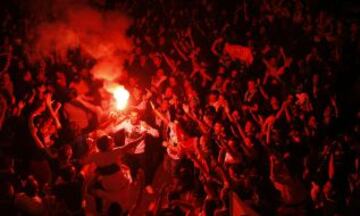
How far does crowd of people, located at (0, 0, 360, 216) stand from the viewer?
6828mm

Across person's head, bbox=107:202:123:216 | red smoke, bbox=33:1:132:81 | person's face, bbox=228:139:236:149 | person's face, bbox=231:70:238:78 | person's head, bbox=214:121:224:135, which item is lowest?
person's head, bbox=107:202:123:216

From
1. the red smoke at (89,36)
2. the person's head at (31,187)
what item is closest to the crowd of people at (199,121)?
the person's head at (31,187)

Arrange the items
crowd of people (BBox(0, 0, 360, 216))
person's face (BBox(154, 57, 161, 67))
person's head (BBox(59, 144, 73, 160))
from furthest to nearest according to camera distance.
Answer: person's face (BBox(154, 57, 161, 67)) < person's head (BBox(59, 144, 73, 160)) < crowd of people (BBox(0, 0, 360, 216))

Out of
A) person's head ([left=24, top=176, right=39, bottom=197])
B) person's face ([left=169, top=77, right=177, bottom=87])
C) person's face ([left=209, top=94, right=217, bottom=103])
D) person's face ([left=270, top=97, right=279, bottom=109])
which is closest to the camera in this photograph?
person's head ([left=24, top=176, right=39, bottom=197])

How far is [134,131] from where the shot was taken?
7973 millimetres

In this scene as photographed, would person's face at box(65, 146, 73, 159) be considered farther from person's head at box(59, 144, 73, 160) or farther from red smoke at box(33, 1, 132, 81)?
red smoke at box(33, 1, 132, 81)

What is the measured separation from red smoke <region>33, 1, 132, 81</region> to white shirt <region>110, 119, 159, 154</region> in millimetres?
2060

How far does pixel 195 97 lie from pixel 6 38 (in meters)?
3.88

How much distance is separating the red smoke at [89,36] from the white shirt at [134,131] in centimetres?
206

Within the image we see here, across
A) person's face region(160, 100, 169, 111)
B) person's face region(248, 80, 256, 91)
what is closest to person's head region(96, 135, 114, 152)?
person's face region(160, 100, 169, 111)

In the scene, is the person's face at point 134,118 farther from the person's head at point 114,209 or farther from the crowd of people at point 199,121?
the person's head at point 114,209

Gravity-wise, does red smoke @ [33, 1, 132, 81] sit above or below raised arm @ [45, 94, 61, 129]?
above

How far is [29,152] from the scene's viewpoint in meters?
7.70

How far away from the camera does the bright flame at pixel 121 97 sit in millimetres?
8375
